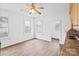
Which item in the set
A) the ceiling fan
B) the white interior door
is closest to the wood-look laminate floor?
the white interior door

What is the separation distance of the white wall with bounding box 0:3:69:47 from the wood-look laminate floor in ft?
0.24

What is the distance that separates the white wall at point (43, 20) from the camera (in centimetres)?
163

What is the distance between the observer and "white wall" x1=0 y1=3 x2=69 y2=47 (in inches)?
64.2

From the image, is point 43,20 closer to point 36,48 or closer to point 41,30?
point 41,30

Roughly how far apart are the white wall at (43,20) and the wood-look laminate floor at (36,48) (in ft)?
0.24

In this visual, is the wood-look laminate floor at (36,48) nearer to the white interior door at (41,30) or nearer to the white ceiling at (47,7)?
the white interior door at (41,30)

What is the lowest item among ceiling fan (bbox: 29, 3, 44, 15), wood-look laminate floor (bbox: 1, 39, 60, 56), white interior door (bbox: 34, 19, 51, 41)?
wood-look laminate floor (bbox: 1, 39, 60, 56)

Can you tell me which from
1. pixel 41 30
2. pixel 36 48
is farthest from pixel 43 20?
pixel 36 48

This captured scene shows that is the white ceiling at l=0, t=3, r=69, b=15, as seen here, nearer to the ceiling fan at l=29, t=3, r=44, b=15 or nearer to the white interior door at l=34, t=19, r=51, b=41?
the ceiling fan at l=29, t=3, r=44, b=15

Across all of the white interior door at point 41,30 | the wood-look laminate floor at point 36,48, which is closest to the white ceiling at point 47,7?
the white interior door at point 41,30

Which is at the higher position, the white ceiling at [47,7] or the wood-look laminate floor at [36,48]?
the white ceiling at [47,7]

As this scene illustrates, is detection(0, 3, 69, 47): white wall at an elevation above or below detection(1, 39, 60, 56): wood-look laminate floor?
above

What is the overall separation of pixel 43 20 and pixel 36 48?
1.40 feet

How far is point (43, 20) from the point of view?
1.66 m
